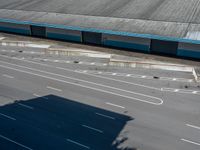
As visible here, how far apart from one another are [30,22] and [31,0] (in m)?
13.4

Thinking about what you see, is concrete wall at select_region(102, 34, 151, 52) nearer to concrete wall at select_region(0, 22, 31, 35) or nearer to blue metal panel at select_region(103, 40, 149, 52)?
blue metal panel at select_region(103, 40, 149, 52)

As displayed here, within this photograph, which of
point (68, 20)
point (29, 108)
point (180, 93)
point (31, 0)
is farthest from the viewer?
point (31, 0)

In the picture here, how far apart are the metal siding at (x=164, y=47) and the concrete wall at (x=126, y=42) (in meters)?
0.95

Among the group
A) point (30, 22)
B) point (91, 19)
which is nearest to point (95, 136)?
point (91, 19)

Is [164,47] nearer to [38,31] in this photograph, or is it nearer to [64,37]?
[64,37]

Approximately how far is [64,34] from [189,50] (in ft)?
76.2

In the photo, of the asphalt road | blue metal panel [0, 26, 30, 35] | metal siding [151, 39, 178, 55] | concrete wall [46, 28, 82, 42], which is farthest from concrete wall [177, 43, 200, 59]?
blue metal panel [0, 26, 30, 35]

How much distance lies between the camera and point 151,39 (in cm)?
4241

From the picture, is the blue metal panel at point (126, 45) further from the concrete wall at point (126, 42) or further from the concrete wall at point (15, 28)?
the concrete wall at point (15, 28)

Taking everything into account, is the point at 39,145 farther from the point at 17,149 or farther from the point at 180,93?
the point at 180,93

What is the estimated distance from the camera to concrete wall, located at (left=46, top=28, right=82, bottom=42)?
49.1 m

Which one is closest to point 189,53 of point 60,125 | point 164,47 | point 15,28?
point 164,47

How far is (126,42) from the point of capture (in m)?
44.8

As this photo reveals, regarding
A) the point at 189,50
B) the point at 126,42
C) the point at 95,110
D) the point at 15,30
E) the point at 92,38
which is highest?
the point at 15,30
